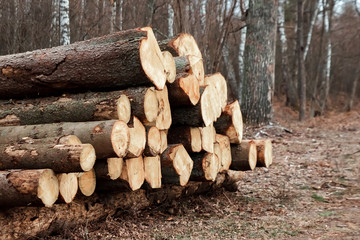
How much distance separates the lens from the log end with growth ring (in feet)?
11.4

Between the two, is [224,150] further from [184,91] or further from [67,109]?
[67,109]

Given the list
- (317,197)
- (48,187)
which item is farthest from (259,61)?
(48,187)

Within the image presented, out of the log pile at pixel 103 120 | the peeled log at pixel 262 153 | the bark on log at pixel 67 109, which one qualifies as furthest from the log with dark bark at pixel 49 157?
the peeled log at pixel 262 153

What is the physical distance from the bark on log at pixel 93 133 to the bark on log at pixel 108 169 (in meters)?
0.21

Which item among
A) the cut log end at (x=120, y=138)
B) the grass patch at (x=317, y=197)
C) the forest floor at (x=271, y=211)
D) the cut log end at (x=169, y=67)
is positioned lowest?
the grass patch at (x=317, y=197)

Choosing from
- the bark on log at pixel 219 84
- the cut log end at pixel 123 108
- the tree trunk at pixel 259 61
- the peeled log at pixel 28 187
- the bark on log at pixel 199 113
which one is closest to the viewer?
the peeled log at pixel 28 187

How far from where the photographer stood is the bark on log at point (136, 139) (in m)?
3.42

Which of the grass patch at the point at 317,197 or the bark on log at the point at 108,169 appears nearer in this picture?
the bark on log at the point at 108,169

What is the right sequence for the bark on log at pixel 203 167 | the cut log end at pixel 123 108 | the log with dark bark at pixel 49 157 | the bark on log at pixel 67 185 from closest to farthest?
the log with dark bark at pixel 49 157 → the bark on log at pixel 67 185 → the cut log end at pixel 123 108 → the bark on log at pixel 203 167

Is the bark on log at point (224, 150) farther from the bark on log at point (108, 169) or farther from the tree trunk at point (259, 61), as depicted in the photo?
the tree trunk at point (259, 61)

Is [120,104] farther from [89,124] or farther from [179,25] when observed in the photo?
[179,25]

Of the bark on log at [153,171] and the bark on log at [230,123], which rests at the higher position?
the bark on log at [230,123]

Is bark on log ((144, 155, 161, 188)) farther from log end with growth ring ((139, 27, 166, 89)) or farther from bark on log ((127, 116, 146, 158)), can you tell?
log end with growth ring ((139, 27, 166, 89))

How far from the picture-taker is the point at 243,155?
486cm
